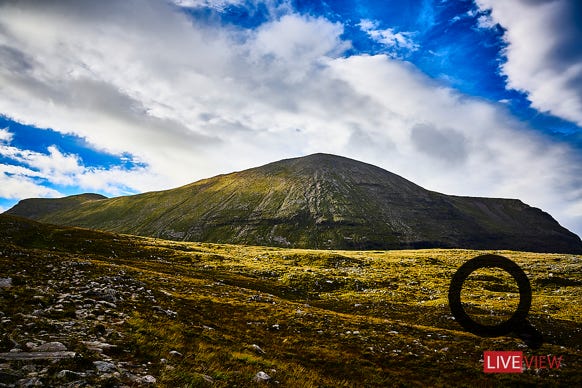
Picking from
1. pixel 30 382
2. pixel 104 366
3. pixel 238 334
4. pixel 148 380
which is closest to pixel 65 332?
pixel 104 366

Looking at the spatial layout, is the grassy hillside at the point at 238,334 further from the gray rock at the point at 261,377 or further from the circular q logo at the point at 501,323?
the circular q logo at the point at 501,323

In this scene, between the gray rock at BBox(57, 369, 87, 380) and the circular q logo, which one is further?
the circular q logo

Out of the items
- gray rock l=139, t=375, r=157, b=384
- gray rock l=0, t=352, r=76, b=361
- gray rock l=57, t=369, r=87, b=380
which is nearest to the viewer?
gray rock l=57, t=369, r=87, b=380

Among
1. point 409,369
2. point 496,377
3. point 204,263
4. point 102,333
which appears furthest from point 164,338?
point 204,263

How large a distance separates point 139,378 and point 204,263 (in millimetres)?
50190

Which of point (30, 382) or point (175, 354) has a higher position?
point (30, 382)

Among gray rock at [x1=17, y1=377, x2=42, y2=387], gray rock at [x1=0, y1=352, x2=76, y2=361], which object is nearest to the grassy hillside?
gray rock at [x1=17, y1=377, x2=42, y2=387]

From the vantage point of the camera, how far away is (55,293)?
16.9 meters

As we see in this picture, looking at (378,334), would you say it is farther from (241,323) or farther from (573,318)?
(573,318)

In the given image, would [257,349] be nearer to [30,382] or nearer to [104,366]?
[104,366]

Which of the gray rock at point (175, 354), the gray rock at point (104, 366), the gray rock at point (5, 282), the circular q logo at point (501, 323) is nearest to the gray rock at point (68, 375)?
the gray rock at point (104, 366)

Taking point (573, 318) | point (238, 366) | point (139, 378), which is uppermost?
point (139, 378)

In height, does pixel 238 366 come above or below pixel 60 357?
below

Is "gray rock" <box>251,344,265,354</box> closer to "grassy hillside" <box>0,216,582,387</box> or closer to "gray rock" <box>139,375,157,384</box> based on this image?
"grassy hillside" <box>0,216,582,387</box>
